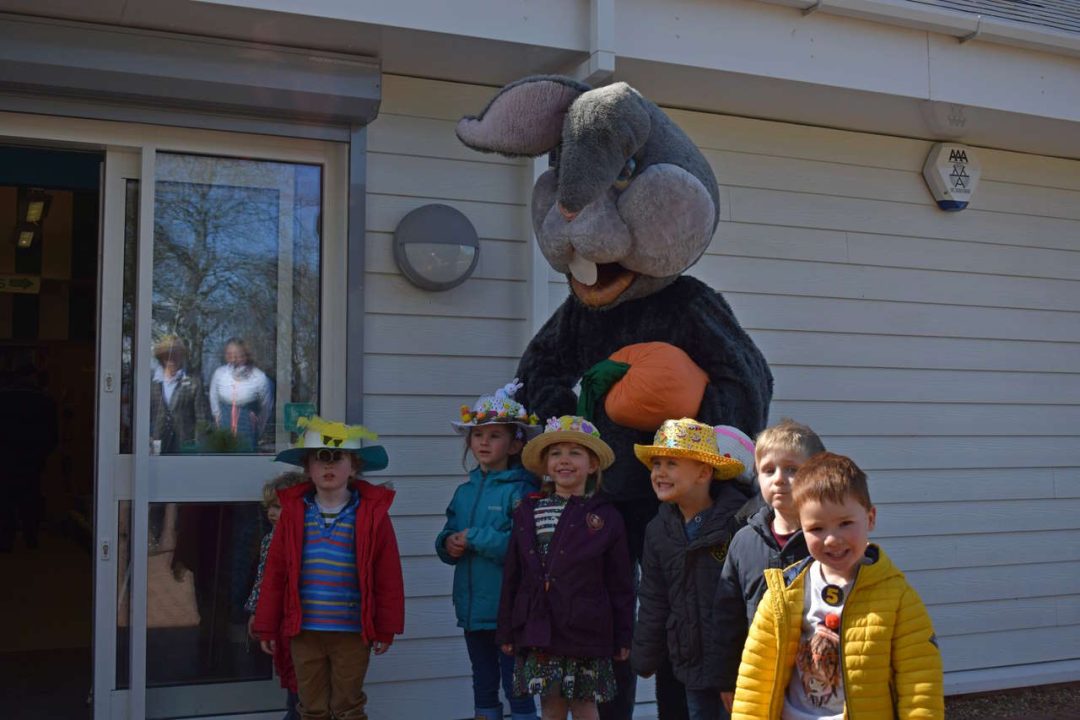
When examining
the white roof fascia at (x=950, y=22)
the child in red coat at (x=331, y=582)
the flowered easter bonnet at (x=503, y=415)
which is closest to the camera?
the child in red coat at (x=331, y=582)

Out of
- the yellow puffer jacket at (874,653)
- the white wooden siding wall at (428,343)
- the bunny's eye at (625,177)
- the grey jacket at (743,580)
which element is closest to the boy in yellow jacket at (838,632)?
the yellow puffer jacket at (874,653)

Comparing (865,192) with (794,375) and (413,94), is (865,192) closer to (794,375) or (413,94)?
(794,375)

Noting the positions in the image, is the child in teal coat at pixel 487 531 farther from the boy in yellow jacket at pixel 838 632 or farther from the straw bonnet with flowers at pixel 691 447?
the boy in yellow jacket at pixel 838 632

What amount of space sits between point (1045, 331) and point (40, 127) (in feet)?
16.9

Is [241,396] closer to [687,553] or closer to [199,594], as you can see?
[199,594]

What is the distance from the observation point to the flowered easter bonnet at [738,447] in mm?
3680

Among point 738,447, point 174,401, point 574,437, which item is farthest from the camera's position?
point 174,401

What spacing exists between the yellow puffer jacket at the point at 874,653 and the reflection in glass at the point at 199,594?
8.46ft

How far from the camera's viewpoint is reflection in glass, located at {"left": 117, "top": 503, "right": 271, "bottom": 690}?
4691mm

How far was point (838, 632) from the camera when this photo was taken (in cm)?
281

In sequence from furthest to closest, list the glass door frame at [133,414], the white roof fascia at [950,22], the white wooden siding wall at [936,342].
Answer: the white wooden siding wall at [936,342], the white roof fascia at [950,22], the glass door frame at [133,414]

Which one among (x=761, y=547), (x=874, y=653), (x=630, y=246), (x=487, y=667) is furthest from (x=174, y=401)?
(x=874, y=653)

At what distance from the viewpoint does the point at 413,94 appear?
5121 mm

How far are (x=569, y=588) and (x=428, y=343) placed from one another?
1514mm
